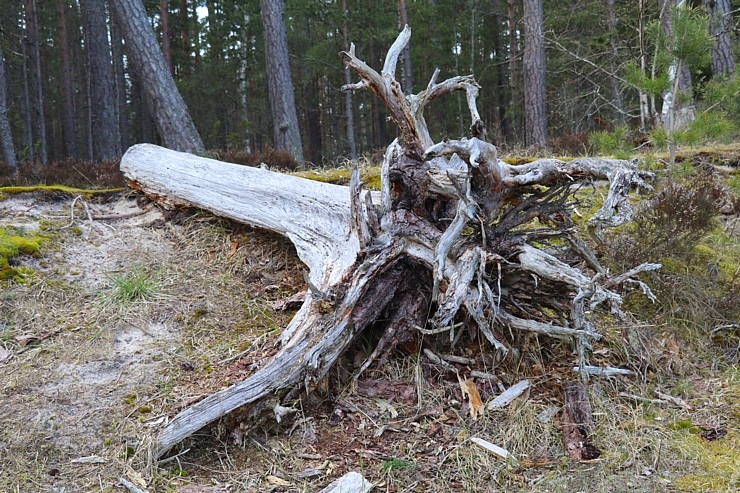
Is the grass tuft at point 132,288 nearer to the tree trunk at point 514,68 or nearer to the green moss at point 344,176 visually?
the green moss at point 344,176

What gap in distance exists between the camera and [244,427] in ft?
10.0

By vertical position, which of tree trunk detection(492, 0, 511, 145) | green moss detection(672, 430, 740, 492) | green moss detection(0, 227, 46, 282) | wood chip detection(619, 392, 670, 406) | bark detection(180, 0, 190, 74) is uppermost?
bark detection(180, 0, 190, 74)

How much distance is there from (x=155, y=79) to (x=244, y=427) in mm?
6234

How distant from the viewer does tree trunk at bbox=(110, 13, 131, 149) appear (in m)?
20.8

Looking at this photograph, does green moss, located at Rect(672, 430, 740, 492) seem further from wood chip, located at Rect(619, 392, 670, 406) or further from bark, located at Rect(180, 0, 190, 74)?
bark, located at Rect(180, 0, 190, 74)

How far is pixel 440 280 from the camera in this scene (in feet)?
10.9

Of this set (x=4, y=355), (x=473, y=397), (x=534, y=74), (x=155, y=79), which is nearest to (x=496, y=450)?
(x=473, y=397)

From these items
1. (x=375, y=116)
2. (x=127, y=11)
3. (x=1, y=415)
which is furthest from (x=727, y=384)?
(x=375, y=116)

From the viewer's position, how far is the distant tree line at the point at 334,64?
10.4 metres

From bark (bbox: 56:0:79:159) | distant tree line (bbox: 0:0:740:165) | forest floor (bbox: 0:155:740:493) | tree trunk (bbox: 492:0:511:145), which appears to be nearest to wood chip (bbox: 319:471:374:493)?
forest floor (bbox: 0:155:740:493)

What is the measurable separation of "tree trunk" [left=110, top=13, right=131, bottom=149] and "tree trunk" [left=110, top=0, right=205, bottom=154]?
13.5m

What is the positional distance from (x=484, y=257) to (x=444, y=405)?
0.97 meters

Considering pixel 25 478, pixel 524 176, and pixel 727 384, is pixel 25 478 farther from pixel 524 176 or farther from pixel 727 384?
pixel 727 384

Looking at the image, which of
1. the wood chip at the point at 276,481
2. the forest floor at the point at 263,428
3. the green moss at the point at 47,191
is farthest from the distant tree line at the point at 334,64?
the wood chip at the point at 276,481
